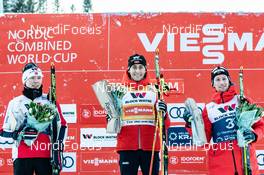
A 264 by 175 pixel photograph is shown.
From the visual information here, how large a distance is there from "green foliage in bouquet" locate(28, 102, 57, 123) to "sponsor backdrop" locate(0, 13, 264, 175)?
1387mm

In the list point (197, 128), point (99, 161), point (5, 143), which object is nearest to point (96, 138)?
point (99, 161)

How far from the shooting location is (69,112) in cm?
696

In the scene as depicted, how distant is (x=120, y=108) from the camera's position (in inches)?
227

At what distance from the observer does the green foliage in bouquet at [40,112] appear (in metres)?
5.51

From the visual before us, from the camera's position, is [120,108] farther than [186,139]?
No

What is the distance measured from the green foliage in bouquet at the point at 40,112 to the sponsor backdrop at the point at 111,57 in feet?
4.55

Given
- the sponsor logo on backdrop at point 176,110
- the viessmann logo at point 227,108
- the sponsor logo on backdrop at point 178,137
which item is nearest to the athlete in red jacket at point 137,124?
the viessmann logo at point 227,108


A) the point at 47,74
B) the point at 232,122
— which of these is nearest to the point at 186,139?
the point at 232,122

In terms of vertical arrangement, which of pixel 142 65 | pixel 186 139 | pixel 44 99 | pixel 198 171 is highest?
pixel 142 65

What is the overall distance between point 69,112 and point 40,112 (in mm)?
1450

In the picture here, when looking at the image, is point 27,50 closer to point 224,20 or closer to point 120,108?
point 120,108

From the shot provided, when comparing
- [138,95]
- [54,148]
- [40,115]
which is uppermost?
[138,95]

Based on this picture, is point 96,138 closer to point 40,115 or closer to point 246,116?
point 40,115

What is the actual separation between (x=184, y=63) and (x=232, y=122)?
1607 millimetres
